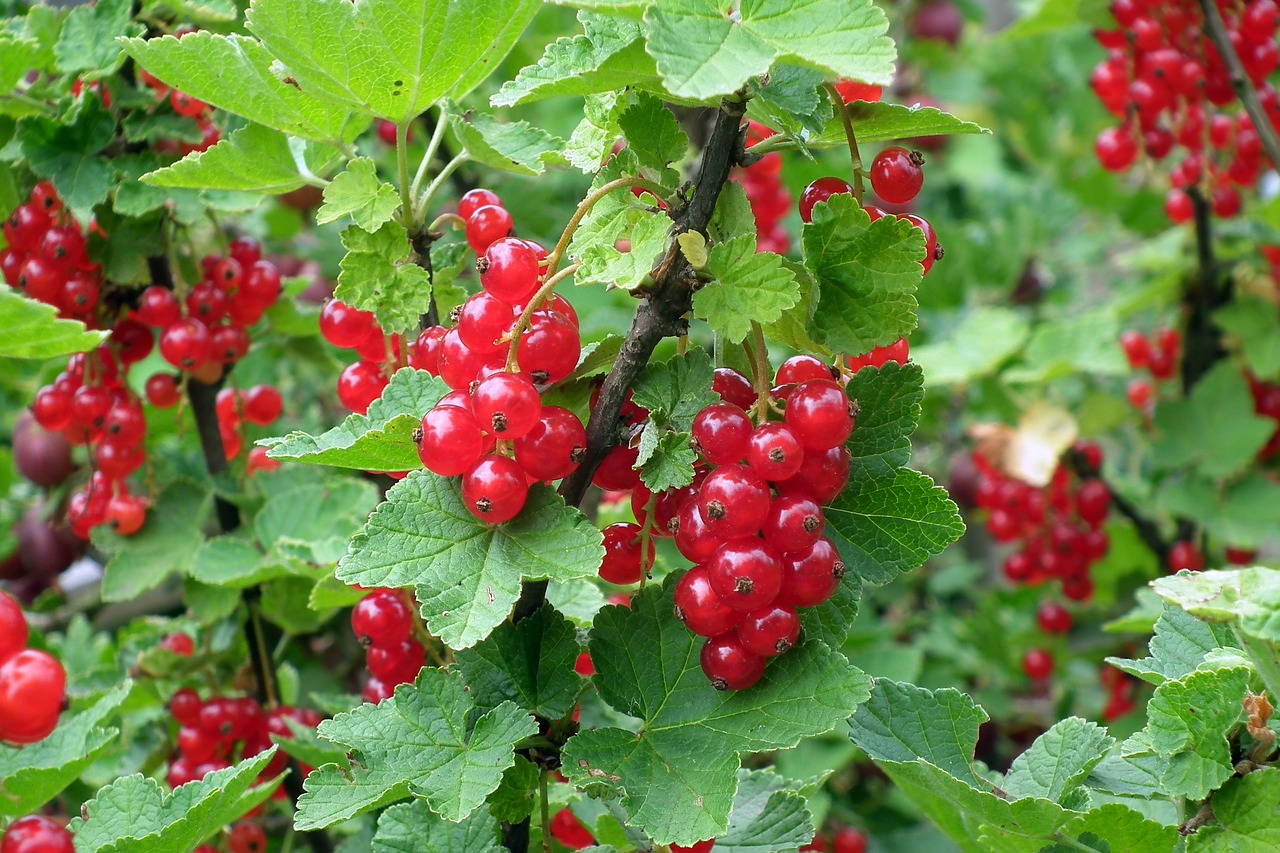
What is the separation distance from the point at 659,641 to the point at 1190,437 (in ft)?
4.62

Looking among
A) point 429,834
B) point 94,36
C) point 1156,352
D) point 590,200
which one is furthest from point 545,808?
point 1156,352

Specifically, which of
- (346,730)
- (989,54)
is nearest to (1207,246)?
(989,54)

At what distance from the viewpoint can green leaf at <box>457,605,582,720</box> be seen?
766 millimetres

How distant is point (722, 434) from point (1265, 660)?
0.35m

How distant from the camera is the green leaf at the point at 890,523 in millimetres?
749

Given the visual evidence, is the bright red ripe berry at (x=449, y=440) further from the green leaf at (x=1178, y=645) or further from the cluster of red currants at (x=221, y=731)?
the cluster of red currants at (x=221, y=731)

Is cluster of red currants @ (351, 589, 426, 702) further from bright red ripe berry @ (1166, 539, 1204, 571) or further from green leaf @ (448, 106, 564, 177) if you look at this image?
bright red ripe berry @ (1166, 539, 1204, 571)

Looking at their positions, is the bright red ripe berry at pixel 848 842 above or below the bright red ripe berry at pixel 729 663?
below

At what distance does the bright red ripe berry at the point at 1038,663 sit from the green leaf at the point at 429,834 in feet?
5.09

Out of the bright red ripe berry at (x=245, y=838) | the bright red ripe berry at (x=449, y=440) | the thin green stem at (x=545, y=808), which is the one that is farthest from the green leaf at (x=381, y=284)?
the bright red ripe berry at (x=245, y=838)

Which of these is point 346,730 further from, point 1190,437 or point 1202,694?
point 1190,437

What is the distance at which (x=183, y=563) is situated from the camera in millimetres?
1291

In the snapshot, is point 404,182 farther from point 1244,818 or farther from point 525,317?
point 1244,818

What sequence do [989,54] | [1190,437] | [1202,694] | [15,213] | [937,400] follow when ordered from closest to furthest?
[1202,694] < [15,213] < [1190,437] < [937,400] < [989,54]
